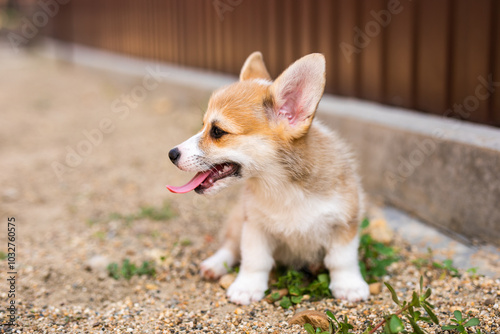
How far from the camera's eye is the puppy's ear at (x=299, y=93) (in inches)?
105

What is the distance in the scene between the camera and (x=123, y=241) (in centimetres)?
389

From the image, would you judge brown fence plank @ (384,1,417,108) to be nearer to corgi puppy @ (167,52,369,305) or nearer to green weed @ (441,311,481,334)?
corgi puppy @ (167,52,369,305)

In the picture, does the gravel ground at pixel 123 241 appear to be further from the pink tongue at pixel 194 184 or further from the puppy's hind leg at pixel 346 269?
the pink tongue at pixel 194 184

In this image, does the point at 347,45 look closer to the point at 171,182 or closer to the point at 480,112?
the point at 480,112

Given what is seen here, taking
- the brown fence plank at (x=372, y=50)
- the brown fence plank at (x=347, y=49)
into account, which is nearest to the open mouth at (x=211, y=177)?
the brown fence plank at (x=372, y=50)

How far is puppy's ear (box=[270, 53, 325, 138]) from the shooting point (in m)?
2.66

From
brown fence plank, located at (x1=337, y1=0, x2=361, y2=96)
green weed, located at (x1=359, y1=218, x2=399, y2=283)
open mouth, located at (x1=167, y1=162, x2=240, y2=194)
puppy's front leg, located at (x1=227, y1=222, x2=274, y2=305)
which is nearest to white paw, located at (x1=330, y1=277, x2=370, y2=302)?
green weed, located at (x1=359, y1=218, x2=399, y2=283)

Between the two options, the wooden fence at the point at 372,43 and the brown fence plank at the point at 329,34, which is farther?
the brown fence plank at the point at 329,34

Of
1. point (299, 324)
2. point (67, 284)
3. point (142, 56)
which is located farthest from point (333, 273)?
point (142, 56)

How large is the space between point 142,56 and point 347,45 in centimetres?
486

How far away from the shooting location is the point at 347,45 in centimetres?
478

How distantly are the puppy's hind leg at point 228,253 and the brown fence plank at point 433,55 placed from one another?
5.80 feet

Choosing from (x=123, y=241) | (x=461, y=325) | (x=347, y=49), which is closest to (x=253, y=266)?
(x=461, y=325)

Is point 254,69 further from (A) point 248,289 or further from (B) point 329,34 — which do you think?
(B) point 329,34
